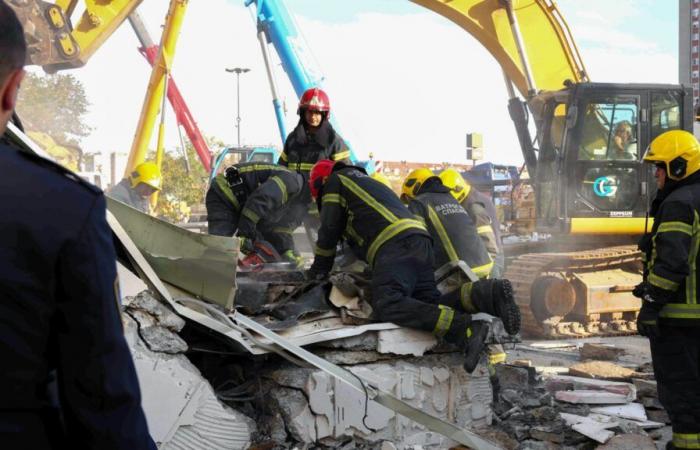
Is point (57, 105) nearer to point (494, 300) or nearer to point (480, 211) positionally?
point (480, 211)

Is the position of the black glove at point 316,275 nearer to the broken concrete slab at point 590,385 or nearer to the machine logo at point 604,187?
the broken concrete slab at point 590,385

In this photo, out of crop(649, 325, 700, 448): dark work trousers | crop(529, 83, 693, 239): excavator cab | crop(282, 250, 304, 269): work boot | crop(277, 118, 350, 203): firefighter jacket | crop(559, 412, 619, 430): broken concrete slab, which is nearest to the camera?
crop(649, 325, 700, 448): dark work trousers

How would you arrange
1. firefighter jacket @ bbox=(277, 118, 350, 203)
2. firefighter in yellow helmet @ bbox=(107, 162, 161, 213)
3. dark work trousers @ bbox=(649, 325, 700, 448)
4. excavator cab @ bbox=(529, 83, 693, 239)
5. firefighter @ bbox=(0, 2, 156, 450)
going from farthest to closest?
excavator cab @ bbox=(529, 83, 693, 239)
firefighter in yellow helmet @ bbox=(107, 162, 161, 213)
firefighter jacket @ bbox=(277, 118, 350, 203)
dark work trousers @ bbox=(649, 325, 700, 448)
firefighter @ bbox=(0, 2, 156, 450)

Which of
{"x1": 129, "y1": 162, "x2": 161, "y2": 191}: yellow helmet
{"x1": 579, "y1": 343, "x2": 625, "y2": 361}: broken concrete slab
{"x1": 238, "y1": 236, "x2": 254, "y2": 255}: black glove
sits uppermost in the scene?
{"x1": 129, "y1": 162, "x2": 161, "y2": 191}: yellow helmet

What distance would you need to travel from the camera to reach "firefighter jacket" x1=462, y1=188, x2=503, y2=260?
6.71m

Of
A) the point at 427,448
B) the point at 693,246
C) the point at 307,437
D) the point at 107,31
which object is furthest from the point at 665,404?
the point at 107,31

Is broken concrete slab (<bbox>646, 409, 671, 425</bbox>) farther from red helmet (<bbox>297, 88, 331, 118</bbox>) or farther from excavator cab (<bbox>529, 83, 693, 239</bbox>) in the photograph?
excavator cab (<bbox>529, 83, 693, 239</bbox>)

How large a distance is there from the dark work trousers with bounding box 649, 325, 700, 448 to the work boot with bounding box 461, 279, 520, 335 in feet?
2.68

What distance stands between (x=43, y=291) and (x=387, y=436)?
10.6ft

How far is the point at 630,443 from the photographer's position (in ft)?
14.6

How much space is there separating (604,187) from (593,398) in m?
4.21

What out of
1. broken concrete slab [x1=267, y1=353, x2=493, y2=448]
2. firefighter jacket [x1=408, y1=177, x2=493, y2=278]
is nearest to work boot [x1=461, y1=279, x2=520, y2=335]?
broken concrete slab [x1=267, y1=353, x2=493, y2=448]

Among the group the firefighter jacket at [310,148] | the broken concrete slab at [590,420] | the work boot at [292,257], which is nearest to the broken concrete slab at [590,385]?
the broken concrete slab at [590,420]

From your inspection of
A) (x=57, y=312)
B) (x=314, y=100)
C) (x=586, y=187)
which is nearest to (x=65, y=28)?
(x=314, y=100)
